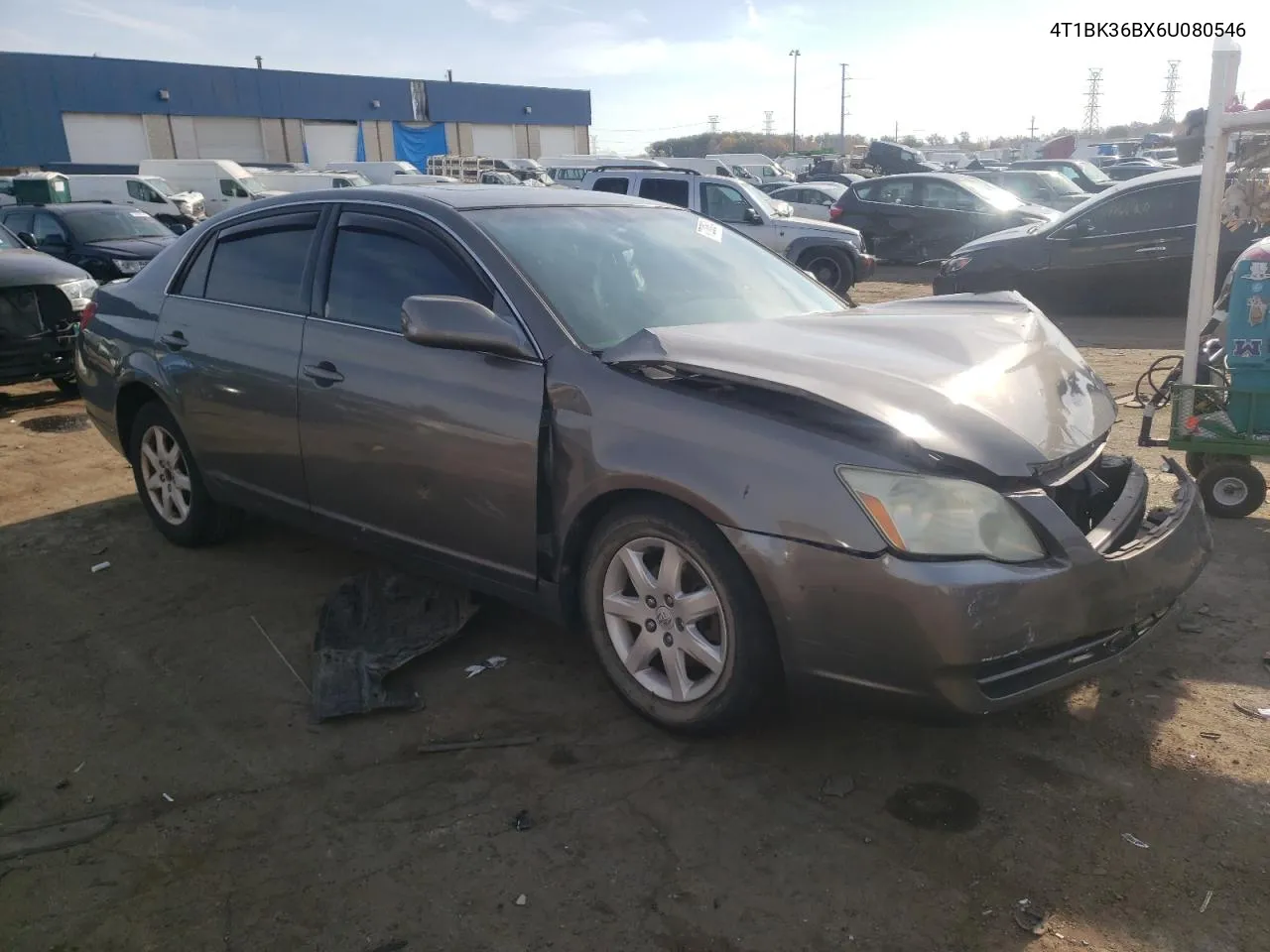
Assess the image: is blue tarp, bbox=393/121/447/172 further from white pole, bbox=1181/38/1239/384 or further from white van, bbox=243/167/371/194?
white pole, bbox=1181/38/1239/384

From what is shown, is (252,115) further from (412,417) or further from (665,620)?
(665,620)

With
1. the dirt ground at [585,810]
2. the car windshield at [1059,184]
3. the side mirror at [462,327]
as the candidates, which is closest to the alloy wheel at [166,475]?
the dirt ground at [585,810]

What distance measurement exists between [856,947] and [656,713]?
1.02 meters

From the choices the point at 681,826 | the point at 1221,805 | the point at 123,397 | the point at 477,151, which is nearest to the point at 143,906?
the point at 681,826

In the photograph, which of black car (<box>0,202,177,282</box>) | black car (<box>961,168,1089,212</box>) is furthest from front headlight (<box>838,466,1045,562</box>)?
black car (<box>961,168,1089,212</box>)

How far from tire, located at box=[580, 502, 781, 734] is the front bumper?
0.10 meters

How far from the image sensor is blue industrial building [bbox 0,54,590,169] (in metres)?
39.7

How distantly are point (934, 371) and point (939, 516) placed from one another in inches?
25.1

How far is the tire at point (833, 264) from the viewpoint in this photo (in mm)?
14250

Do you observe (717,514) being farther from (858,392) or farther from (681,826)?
(681,826)

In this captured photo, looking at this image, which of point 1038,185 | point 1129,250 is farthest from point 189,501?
point 1038,185

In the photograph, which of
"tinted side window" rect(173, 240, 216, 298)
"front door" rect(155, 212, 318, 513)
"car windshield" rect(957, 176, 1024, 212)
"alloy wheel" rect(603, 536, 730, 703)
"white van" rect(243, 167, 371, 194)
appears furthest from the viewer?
"white van" rect(243, 167, 371, 194)

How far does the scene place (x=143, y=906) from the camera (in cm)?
252

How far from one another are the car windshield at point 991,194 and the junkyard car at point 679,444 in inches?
525
